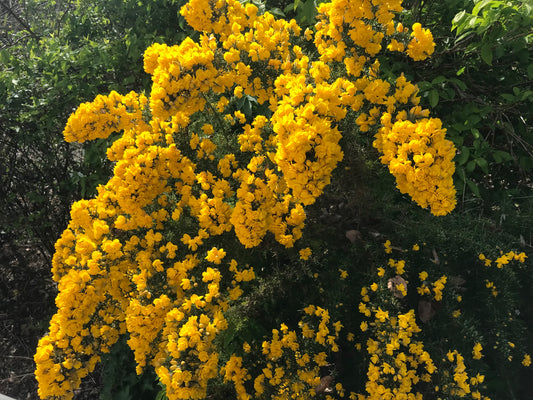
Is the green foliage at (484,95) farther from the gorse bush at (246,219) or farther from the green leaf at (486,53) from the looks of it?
the gorse bush at (246,219)

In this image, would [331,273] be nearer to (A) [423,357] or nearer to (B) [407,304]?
(B) [407,304]

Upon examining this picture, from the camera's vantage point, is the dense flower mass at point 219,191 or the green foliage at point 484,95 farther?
the green foliage at point 484,95

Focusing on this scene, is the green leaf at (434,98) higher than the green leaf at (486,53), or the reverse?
the green leaf at (486,53)

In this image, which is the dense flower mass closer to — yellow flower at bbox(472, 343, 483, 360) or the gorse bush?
the gorse bush

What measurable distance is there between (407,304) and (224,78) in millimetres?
1707

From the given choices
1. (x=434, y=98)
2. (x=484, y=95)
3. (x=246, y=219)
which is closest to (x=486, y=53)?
(x=434, y=98)

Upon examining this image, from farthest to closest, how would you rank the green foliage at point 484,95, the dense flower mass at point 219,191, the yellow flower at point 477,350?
the green foliage at point 484,95
the yellow flower at point 477,350
the dense flower mass at point 219,191

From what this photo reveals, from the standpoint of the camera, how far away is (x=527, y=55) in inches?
86.2

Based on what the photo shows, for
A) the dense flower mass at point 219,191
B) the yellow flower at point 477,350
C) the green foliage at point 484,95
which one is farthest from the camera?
the green foliage at point 484,95

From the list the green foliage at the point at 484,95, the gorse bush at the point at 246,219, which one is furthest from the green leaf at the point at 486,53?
the gorse bush at the point at 246,219

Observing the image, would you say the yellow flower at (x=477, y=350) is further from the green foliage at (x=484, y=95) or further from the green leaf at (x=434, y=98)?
the green leaf at (x=434, y=98)

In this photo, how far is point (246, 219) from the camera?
5.82ft

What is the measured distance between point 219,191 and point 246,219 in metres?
0.31

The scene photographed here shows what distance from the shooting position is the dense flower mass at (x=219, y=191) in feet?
5.15
